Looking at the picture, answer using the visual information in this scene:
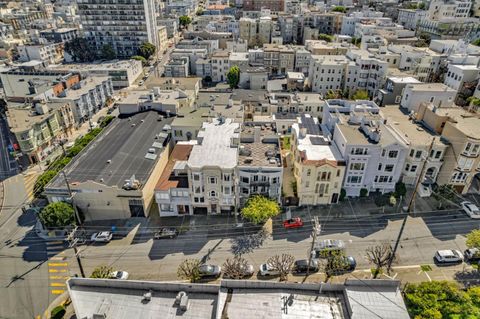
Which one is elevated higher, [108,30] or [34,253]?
[108,30]

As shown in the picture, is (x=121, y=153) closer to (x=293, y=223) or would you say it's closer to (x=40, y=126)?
(x=40, y=126)

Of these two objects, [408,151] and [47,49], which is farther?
[47,49]

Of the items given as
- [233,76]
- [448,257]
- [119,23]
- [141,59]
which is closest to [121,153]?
[233,76]

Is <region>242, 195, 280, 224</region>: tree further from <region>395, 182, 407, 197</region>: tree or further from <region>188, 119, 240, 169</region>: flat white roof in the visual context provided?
<region>395, 182, 407, 197</region>: tree

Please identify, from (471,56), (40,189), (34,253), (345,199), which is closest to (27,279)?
(34,253)

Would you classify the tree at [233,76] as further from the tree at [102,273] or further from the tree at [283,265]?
the tree at [102,273]

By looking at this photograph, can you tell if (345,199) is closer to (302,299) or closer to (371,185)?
(371,185)
